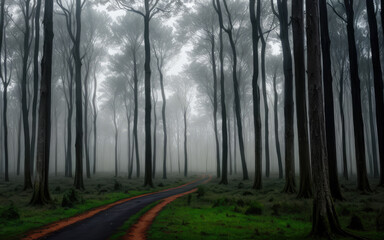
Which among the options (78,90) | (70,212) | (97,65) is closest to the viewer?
(70,212)

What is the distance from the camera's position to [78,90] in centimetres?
1902

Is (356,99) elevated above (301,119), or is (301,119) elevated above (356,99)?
(356,99)

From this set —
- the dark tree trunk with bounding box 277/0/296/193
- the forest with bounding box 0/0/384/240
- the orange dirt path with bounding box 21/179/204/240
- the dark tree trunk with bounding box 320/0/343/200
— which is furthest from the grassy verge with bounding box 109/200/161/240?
the dark tree trunk with bounding box 320/0/343/200

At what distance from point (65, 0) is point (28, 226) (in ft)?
70.6

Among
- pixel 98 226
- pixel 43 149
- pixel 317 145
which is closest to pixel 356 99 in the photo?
pixel 317 145

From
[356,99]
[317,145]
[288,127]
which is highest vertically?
[356,99]

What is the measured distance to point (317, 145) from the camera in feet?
21.3

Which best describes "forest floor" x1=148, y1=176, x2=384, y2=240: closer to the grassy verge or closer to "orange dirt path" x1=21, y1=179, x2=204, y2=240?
the grassy verge

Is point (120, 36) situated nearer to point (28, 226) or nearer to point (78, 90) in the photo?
point (78, 90)

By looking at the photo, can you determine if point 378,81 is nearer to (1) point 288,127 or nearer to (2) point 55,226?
(1) point 288,127

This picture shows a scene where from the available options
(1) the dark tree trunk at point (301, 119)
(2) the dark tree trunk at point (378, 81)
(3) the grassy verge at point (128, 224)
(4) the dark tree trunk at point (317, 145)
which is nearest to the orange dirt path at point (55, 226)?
(3) the grassy verge at point (128, 224)

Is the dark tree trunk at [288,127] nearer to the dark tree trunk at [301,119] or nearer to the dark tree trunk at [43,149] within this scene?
the dark tree trunk at [301,119]

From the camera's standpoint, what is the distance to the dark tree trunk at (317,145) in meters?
6.11

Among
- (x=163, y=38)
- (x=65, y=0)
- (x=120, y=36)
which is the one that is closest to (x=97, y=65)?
(x=120, y=36)
